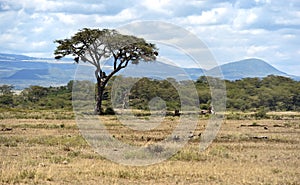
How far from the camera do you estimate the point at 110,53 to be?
2094 inches

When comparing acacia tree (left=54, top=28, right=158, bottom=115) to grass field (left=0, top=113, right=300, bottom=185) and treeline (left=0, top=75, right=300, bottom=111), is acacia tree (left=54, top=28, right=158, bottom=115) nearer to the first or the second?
treeline (left=0, top=75, right=300, bottom=111)

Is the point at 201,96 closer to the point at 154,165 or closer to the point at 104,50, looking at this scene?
the point at 104,50

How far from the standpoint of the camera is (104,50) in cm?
5312

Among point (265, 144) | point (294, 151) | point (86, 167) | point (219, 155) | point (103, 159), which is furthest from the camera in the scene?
point (265, 144)

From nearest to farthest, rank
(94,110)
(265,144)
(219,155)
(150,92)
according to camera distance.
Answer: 1. (219,155)
2. (265,144)
3. (94,110)
4. (150,92)

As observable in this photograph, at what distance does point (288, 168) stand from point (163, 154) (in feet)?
14.7

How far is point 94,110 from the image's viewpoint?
5175 cm

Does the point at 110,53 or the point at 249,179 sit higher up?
the point at 110,53

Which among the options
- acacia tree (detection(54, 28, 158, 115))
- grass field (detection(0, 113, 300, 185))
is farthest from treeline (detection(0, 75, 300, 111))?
grass field (detection(0, 113, 300, 185))

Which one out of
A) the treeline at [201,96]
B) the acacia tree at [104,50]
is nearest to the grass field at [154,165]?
the acacia tree at [104,50]

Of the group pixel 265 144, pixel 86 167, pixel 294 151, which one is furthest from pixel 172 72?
pixel 86 167

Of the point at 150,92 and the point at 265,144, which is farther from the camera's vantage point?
the point at 150,92

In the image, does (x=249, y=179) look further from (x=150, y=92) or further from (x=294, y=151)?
(x=150, y=92)

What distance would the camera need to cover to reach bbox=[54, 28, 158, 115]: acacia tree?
52.5 metres
